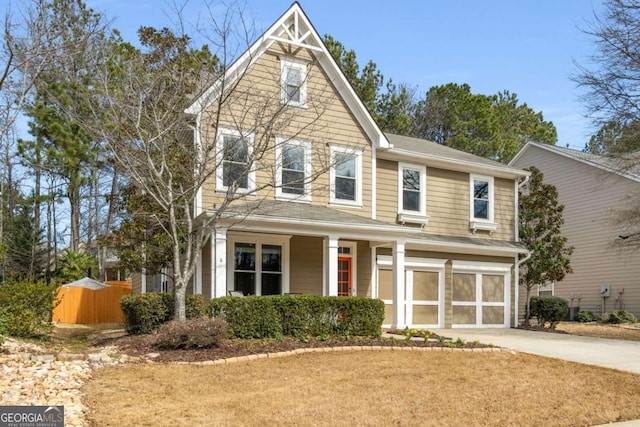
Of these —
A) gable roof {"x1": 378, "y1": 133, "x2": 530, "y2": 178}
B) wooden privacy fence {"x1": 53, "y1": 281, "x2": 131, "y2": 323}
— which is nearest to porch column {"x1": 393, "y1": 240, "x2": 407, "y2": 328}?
gable roof {"x1": 378, "y1": 133, "x2": 530, "y2": 178}

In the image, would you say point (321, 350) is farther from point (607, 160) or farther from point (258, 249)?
point (607, 160)

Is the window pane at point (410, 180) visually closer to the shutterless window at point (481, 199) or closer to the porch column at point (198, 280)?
the shutterless window at point (481, 199)

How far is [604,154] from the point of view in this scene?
19.9 meters

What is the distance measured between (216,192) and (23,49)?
5.47 metres

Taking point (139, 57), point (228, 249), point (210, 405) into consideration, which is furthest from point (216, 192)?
point (210, 405)

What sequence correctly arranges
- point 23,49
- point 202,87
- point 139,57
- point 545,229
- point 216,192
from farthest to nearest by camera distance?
point 545,229 < point 139,57 < point 216,192 < point 202,87 < point 23,49

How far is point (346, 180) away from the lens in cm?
1884

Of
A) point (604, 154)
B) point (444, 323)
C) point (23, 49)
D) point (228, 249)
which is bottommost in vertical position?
point (444, 323)

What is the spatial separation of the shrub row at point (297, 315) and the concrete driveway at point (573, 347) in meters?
2.68

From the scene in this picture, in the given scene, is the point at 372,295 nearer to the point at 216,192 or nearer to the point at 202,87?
the point at 216,192

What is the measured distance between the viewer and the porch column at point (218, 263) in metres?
15.3

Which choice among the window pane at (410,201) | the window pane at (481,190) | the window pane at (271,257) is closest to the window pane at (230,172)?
the window pane at (271,257)

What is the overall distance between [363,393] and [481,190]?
13771 mm

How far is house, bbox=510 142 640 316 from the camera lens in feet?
84.5
